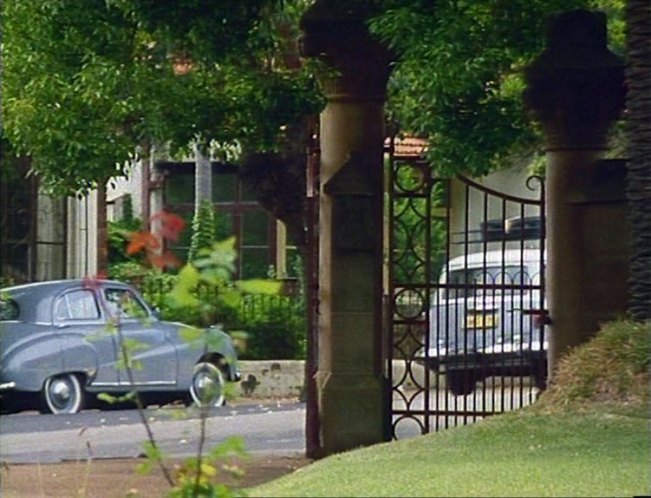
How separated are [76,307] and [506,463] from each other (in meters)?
12.4

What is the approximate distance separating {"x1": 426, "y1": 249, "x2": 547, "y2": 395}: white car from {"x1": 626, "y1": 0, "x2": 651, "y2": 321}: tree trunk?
6.93ft

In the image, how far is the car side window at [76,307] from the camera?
20.3 meters

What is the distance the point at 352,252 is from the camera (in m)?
13.1

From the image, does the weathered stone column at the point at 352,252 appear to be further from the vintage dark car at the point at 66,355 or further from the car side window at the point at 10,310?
the car side window at the point at 10,310

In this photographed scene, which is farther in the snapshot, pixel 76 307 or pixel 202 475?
pixel 76 307

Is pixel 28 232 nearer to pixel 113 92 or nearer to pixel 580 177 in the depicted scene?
pixel 113 92

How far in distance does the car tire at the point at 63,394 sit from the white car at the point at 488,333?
4.35 meters

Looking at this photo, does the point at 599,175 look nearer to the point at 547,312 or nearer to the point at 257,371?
the point at 547,312

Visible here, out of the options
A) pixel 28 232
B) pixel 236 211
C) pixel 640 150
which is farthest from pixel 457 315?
pixel 236 211

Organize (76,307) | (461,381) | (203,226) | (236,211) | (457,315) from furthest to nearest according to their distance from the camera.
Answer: (236,211) < (203,226) < (76,307) < (457,315) < (461,381)

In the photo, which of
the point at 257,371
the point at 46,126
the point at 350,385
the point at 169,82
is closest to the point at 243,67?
the point at 169,82

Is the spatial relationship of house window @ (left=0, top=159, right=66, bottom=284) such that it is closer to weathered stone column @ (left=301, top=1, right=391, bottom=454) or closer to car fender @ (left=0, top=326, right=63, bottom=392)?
car fender @ (left=0, top=326, right=63, bottom=392)

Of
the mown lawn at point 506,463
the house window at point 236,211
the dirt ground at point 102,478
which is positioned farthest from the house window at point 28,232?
the mown lawn at point 506,463

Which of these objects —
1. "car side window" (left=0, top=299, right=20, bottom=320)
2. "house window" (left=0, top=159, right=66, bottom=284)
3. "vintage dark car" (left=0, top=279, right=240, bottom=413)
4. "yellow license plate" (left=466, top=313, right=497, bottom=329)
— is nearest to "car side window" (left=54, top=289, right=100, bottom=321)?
"vintage dark car" (left=0, top=279, right=240, bottom=413)
